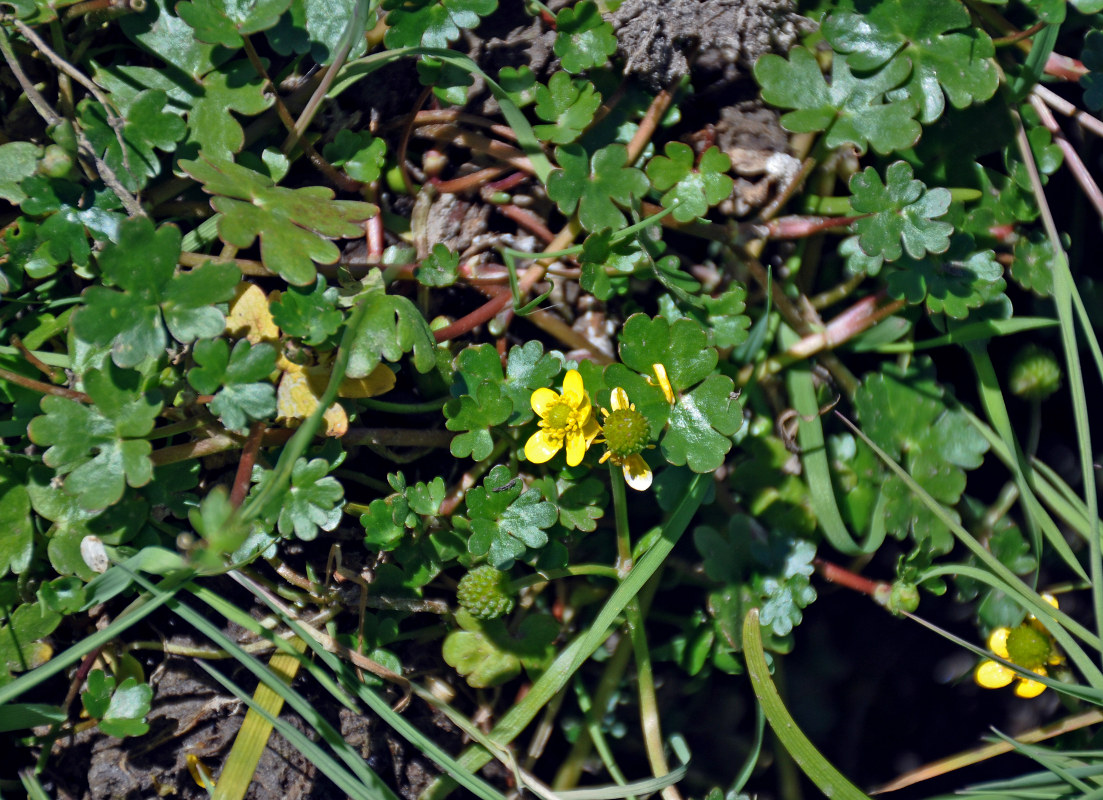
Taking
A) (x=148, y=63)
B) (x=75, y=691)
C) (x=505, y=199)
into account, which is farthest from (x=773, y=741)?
(x=148, y=63)

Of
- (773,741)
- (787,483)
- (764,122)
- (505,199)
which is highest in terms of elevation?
(764,122)

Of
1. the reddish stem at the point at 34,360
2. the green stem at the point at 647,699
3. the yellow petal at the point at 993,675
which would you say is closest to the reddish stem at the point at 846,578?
the yellow petal at the point at 993,675

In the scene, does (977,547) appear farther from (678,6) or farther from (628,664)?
(678,6)

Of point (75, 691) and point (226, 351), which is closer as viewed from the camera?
point (226, 351)

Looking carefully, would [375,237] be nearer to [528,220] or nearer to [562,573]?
[528,220]

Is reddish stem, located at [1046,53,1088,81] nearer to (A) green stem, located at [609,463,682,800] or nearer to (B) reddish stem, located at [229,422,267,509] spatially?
(A) green stem, located at [609,463,682,800]

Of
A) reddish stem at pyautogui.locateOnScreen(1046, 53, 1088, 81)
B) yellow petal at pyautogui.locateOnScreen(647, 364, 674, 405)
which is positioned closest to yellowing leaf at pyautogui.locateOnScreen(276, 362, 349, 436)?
yellow petal at pyautogui.locateOnScreen(647, 364, 674, 405)

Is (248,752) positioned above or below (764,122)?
below

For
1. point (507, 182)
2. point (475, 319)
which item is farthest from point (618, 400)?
point (507, 182)

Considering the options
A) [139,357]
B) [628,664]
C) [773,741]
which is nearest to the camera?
[139,357]
